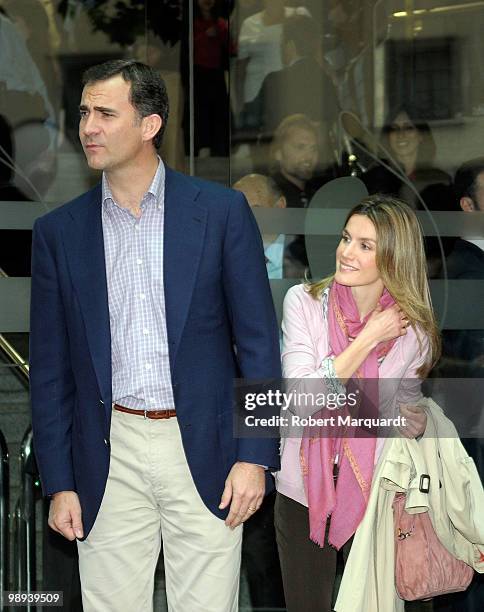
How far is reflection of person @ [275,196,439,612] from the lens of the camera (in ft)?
12.9

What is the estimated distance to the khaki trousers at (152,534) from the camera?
351 cm

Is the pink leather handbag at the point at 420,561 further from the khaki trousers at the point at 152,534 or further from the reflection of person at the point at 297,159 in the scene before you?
the reflection of person at the point at 297,159

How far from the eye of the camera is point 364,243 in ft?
13.1

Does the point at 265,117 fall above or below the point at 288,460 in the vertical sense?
above

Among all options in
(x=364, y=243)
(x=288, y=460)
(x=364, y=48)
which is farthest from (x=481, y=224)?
(x=288, y=460)

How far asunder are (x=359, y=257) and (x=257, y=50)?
1529mm

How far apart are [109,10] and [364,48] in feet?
3.72

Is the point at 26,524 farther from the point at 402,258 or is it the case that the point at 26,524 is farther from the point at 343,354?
the point at 402,258

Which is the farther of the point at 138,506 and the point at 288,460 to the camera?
the point at 288,460

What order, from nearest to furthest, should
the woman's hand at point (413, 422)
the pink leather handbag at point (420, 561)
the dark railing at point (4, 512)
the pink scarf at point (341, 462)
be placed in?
the pink scarf at point (341, 462)
the pink leather handbag at point (420, 561)
the woman's hand at point (413, 422)
the dark railing at point (4, 512)

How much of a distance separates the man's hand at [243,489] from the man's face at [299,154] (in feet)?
6.35

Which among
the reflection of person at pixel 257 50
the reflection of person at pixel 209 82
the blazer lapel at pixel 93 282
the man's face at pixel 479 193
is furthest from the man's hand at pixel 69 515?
the man's face at pixel 479 193

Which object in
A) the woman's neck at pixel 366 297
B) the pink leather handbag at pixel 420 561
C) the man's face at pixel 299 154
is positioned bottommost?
the pink leather handbag at pixel 420 561

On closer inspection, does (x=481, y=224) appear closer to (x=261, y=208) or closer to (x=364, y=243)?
(x=261, y=208)
